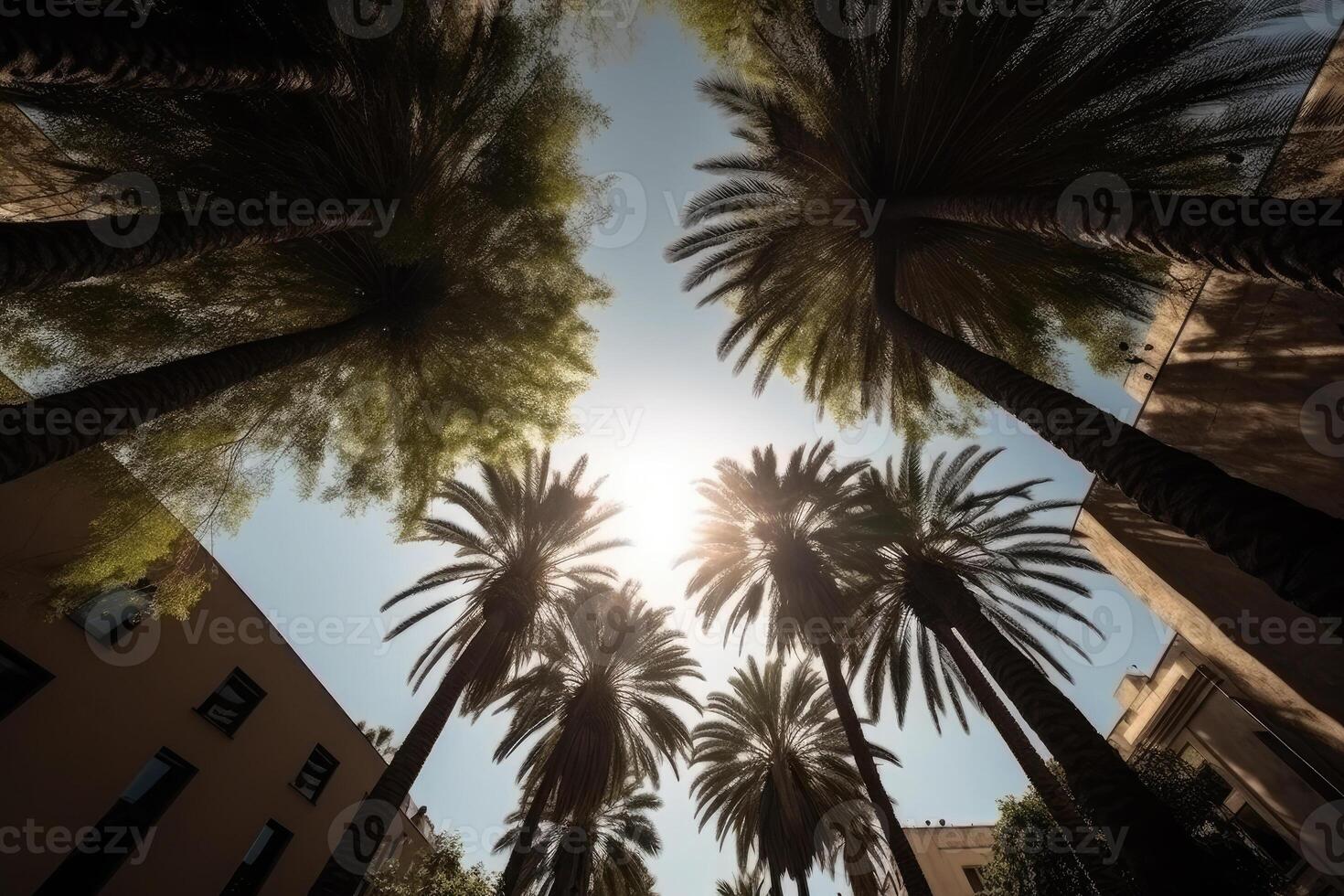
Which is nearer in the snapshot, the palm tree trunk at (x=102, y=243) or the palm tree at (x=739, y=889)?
the palm tree trunk at (x=102, y=243)

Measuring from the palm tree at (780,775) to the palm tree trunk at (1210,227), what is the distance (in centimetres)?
1530

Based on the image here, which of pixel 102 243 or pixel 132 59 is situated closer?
pixel 132 59

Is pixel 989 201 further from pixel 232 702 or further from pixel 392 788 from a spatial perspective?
pixel 232 702

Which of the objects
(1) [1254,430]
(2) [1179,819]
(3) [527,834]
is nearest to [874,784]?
(2) [1179,819]

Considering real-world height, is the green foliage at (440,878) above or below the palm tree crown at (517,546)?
below

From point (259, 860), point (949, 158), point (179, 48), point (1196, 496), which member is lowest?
point (259, 860)

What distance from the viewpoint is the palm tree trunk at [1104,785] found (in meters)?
4.25

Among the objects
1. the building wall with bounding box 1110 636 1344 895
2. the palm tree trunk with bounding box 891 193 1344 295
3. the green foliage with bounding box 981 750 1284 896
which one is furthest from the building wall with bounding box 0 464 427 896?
the building wall with bounding box 1110 636 1344 895

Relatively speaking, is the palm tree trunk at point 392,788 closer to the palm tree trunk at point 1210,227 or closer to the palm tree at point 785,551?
the palm tree at point 785,551

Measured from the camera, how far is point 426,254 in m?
8.79

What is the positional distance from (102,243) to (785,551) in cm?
1467

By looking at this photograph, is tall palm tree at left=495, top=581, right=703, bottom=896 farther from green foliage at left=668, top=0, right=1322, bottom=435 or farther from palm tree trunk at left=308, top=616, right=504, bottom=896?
green foliage at left=668, top=0, right=1322, bottom=435

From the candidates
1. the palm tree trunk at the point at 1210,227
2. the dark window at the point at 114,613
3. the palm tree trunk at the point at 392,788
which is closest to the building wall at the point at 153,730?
the dark window at the point at 114,613

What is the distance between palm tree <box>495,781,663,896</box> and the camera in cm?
1672
